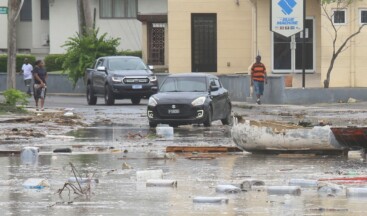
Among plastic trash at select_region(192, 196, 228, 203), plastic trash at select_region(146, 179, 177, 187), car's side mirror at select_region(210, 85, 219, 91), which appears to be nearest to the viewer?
plastic trash at select_region(192, 196, 228, 203)

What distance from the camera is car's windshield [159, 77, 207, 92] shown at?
1243 inches

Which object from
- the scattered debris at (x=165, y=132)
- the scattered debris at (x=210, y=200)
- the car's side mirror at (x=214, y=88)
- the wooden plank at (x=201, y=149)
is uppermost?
the car's side mirror at (x=214, y=88)

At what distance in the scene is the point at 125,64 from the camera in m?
43.9

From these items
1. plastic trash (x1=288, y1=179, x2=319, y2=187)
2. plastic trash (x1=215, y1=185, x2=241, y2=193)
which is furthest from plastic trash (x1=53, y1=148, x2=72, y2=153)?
plastic trash (x1=215, y1=185, x2=241, y2=193)

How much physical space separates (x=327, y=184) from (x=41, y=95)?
24.7 m

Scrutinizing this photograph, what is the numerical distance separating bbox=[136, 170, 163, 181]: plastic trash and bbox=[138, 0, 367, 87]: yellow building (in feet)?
92.6

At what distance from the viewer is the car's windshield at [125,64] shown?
43.7 m

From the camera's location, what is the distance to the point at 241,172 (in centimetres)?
1850

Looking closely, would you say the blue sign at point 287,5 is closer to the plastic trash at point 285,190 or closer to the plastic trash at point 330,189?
the plastic trash at point 330,189

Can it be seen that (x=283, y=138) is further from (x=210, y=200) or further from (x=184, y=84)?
(x=184, y=84)

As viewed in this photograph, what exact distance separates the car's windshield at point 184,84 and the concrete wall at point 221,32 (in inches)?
881

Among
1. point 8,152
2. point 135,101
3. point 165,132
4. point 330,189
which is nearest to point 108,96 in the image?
point 135,101

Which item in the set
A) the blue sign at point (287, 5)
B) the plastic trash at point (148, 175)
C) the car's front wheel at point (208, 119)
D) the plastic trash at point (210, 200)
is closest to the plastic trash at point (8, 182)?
the plastic trash at point (148, 175)

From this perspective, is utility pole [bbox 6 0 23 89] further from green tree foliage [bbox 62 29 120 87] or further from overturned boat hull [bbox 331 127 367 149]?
overturned boat hull [bbox 331 127 367 149]
